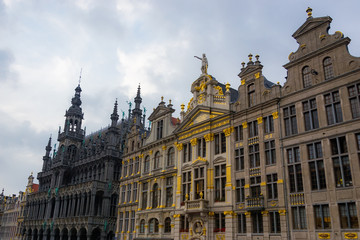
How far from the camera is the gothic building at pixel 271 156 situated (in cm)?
2564

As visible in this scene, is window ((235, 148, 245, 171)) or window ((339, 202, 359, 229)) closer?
window ((339, 202, 359, 229))

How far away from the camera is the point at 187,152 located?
132 feet

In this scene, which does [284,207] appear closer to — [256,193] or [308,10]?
[256,193]

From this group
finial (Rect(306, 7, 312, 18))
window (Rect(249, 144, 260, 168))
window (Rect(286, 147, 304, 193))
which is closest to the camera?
window (Rect(286, 147, 304, 193))

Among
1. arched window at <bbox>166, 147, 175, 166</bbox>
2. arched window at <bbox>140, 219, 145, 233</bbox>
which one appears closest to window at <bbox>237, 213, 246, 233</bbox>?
arched window at <bbox>166, 147, 175, 166</bbox>

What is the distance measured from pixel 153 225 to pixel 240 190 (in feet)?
48.8

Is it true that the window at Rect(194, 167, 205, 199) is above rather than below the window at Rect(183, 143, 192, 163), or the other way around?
below

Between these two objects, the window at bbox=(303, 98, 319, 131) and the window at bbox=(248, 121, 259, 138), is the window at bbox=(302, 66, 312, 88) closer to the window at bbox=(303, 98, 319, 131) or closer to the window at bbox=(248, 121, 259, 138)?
the window at bbox=(303, 98, 319, 131)

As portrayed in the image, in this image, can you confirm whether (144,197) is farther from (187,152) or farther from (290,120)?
(290,120)

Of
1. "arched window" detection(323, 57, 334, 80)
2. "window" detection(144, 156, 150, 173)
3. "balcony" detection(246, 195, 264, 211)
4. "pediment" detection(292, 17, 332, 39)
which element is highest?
"pediment" detection(292, 17, 332, 39)

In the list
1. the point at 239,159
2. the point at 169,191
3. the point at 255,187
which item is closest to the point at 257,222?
the point at 255,187

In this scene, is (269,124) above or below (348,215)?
above

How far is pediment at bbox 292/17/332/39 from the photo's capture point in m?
28.8

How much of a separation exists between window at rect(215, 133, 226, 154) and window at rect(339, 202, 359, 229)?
13596 mm
